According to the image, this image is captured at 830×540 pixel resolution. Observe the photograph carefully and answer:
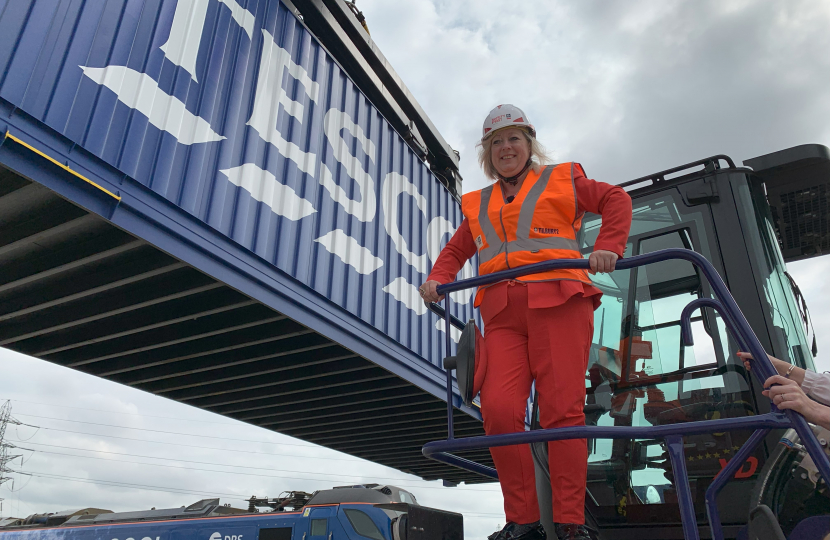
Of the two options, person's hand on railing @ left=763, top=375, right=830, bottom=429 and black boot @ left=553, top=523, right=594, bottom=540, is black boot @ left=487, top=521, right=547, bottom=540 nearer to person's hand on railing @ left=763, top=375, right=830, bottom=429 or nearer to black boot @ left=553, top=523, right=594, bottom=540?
black boot @ left=553, top=523, right=594, bottom=540

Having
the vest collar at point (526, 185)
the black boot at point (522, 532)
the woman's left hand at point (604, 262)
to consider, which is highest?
the vest collar at point (526, 185)

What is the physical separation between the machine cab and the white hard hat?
33.6 inches

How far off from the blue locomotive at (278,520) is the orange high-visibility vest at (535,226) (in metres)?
7.36

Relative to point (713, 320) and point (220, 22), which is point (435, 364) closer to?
point (220, 22)

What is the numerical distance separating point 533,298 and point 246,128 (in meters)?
4.64

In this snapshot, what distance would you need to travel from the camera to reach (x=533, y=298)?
1771 mm

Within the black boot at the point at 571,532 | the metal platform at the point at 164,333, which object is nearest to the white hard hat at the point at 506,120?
the black boot at the point at 571,532

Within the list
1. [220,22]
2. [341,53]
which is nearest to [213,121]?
[220,22]

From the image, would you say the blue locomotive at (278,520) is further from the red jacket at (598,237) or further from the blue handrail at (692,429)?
the blue handrail at (692,429)

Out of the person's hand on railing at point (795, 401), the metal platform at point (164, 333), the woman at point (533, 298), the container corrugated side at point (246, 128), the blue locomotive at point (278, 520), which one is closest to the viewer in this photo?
the person's hand on railing at point (795, 401)

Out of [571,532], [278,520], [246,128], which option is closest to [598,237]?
[571,532]

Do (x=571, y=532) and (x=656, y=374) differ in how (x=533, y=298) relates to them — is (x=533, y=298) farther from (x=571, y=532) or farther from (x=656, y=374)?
(x=656, y=374)

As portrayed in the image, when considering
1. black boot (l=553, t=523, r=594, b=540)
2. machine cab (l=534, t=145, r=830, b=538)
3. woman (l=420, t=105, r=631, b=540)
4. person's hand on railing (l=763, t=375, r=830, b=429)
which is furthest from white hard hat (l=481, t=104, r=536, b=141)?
black boot (l=553, t=523, r=594, b=540)

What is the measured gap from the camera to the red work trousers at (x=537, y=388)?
1575 mm
